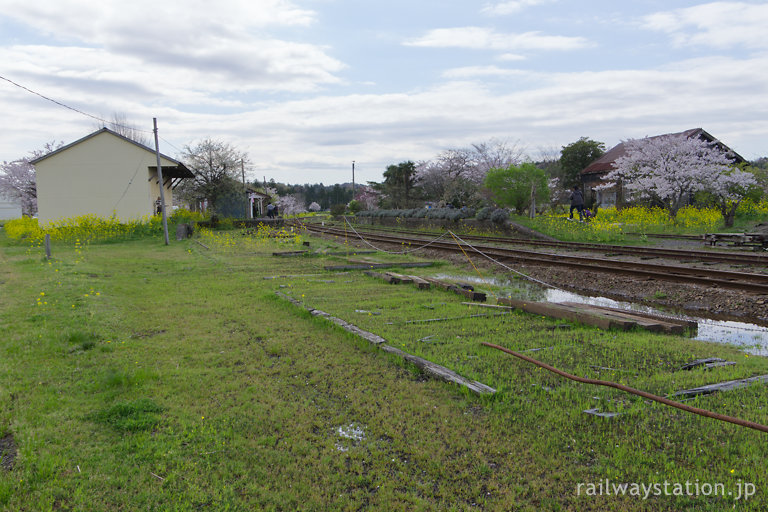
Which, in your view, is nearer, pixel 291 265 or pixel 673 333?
pixel 673 333

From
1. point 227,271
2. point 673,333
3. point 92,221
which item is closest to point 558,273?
point 673,333

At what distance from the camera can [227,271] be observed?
13.2 meters

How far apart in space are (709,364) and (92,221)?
29.3 metres

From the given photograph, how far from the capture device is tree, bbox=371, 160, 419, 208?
1921 inches

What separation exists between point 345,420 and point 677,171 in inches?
1177

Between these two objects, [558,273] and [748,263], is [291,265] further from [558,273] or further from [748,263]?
[748,263]

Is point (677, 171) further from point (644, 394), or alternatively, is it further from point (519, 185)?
point (644, 394)

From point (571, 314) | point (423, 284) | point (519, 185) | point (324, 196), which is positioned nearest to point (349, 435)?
point (571, 314)

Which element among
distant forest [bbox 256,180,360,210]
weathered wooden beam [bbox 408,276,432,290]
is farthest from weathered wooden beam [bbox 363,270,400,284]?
distant forest [bbox 256,180,360,210]

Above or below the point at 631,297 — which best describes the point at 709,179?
above

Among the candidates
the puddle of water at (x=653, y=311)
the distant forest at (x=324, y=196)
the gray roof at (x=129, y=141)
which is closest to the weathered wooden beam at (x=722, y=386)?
the puddle of water at (x=653, y=311)

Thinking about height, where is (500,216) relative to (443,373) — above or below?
above

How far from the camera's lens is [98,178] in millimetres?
29828

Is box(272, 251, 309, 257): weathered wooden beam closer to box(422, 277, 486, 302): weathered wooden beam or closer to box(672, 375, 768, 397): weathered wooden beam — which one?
box(422, 277, 486, 302): weathered wooden beam
